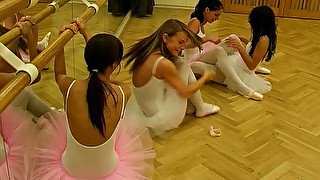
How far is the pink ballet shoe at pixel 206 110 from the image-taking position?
2.52 meters

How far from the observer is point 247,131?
2377mm

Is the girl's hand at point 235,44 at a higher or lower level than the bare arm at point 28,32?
lower

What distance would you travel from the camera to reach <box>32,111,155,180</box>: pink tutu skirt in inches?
62.2

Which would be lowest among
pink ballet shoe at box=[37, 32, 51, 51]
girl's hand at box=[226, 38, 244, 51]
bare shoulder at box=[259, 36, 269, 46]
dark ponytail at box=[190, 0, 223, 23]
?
girl's hand at box=[226, 38, 244, 51]

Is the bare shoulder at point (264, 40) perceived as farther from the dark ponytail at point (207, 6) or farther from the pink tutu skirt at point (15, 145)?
the pink tutu skirt at point (15, 145)

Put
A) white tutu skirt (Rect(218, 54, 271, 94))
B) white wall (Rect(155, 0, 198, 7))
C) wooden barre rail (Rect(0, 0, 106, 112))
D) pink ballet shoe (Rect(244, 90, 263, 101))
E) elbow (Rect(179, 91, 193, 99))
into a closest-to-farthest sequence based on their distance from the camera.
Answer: wooden barre rail (Rect(0, 0, 106, 112))
elbow (Rect(179, 91, 193, 99))
pink ballet shoe (Rect(244, 90, 263, 101))
white tutu skirt (Rect(218, 54, 271, 94))
white wall (Rect(155, 0, 198, 7))

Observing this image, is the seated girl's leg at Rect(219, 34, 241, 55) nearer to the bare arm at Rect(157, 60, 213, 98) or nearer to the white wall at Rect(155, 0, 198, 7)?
the bare arm at Rect(157, 60, 213, 98)

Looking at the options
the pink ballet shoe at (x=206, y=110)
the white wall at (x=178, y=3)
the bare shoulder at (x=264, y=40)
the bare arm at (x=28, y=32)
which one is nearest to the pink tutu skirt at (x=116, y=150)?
the bare arm at (x=28, y=32)

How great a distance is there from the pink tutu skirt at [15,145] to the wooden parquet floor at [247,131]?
634 mm

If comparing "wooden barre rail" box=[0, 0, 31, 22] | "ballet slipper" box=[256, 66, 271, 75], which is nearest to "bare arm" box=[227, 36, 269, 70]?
"ballet slipper" box=[256, 66, 271, 75]

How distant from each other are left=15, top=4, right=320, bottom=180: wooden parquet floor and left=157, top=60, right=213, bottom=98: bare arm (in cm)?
24

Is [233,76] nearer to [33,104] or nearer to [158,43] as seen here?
[158,43]

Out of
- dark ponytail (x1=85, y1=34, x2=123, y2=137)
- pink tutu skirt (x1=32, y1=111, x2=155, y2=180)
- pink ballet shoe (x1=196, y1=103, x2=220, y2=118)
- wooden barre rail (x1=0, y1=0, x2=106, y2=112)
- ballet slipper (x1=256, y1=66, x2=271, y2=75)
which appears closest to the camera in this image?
wooden barre rail (x1=0, y1=0, x2=106, y2=112)

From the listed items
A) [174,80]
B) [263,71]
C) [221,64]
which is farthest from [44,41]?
[263,71]
